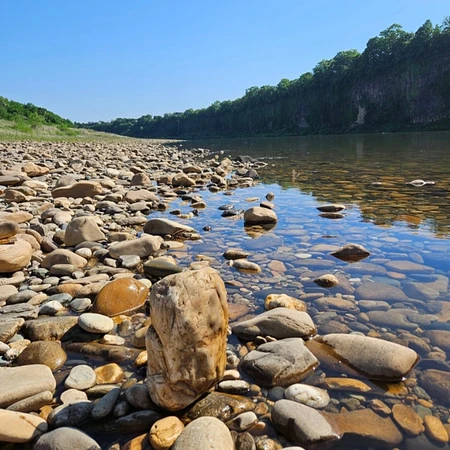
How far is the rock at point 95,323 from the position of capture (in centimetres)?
251

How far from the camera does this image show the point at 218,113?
107 meters

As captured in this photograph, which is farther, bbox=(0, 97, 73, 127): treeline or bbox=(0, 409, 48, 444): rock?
bbox=(0, 97, 73, 127): treeline

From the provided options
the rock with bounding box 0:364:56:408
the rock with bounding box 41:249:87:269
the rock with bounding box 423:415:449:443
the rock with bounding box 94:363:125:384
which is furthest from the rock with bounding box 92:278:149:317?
the rock with bounding box 423:415:449:443

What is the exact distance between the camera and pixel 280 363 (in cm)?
210

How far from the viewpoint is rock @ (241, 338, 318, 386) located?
2.05 m

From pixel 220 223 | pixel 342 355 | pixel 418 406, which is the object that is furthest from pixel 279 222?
pixel 418 406

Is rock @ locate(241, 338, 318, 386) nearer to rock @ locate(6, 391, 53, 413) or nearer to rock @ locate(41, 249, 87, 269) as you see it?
rock @ locate(6, 391, 53, 413)

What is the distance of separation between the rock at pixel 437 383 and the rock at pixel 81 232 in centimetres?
361

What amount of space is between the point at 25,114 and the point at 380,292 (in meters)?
52.9

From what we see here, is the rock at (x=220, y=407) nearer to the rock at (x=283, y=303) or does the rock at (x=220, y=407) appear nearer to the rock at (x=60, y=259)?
the rock at (x=283, y=303)

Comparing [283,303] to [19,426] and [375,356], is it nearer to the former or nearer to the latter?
[375,356]

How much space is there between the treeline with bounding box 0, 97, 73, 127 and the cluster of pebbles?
43.5m

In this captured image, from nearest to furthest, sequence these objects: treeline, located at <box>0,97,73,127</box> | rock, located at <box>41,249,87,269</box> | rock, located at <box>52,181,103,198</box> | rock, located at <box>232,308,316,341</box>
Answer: rock, located at <box>232,308,316,341</box> → rock, located at <box>41,249,87,269</box> → rock, located at <box>52,181,103,198</box> → treeline, located at <box>0,97,73,127</box>

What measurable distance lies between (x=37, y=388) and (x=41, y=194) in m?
6.07
